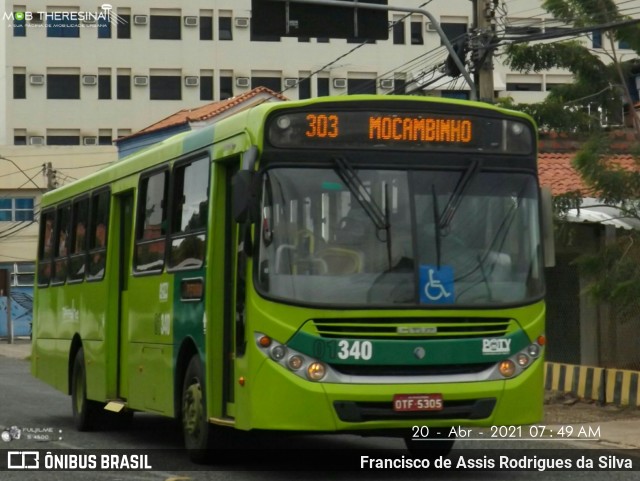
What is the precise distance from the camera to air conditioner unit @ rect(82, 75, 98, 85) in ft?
229

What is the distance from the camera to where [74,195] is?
1839 centimetres

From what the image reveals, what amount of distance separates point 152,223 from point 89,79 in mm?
56838

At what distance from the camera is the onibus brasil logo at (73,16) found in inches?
2719

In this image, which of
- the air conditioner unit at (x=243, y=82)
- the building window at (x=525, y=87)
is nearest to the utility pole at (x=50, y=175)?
the air conditioner unit at (x=243, y=82)

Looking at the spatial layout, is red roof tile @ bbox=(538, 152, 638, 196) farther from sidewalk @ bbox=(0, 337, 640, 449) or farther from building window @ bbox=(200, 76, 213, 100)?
building window @ bbox=(200, 76, 213, 100)

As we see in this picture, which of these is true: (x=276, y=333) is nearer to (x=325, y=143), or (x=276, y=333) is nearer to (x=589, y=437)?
(x=325, y=143)

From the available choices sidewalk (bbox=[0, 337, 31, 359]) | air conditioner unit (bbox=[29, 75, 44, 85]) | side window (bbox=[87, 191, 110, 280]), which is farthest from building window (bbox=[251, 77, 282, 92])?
side window (bbox=[87, 191, 110, 280])

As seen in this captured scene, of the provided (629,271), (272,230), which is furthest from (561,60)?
(272,230)

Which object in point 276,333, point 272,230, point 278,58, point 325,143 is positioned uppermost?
point 278,58

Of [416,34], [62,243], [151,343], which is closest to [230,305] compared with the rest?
[151,343]

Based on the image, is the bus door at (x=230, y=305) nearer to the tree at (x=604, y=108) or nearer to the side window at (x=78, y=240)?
the side window at (x=78, y=240)

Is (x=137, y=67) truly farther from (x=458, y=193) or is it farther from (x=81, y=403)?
(x=458, y=193)

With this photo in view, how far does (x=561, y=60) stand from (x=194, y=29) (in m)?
51.1

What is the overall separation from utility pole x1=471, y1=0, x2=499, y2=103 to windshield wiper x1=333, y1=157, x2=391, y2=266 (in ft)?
33.6
